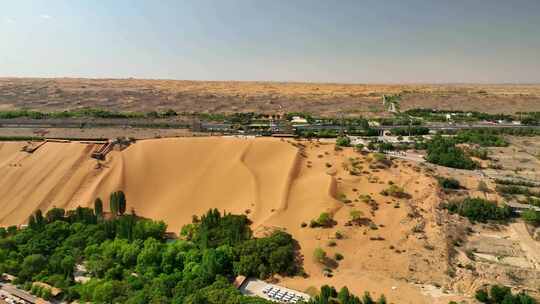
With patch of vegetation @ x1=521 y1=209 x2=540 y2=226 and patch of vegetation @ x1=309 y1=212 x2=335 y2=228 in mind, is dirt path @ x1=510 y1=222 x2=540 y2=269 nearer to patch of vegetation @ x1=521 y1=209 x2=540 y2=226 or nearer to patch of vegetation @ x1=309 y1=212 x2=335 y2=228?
patch of vegetation @ x1=521 y1=209 x2=540 y2=226

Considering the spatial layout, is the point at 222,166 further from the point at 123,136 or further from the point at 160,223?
the point at 123,136

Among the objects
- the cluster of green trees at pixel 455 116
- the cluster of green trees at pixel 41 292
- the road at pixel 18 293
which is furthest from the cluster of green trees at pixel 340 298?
the cluster of green trees at pixel 455 116

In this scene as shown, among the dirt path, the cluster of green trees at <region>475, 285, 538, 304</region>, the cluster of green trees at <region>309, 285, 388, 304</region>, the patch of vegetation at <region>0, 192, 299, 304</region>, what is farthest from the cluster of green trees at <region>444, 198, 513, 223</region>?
the patch of vegetation at <region>0, 192, 299, 304</region>

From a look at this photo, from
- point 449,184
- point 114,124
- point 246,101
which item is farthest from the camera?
point 246,101

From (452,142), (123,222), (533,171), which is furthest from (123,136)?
(533,171)

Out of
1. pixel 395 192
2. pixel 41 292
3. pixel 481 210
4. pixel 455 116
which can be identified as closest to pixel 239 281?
pixel 41 292

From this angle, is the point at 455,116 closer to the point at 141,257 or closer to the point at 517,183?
the point at 517,183

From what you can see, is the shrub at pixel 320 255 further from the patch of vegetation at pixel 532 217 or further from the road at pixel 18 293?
the patch of vegetation at pixel 532 217
